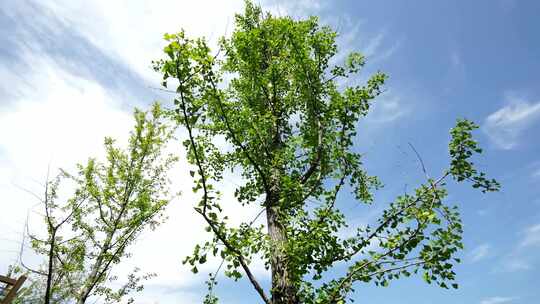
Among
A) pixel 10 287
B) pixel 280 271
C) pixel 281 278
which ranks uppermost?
pixel 10 287

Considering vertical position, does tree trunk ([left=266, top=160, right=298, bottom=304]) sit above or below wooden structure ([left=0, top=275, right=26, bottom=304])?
below

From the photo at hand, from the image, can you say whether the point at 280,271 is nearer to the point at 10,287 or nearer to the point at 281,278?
the point at 281,278

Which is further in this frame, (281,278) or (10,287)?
(10,287)

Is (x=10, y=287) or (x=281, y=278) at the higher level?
(x=10, y=287)

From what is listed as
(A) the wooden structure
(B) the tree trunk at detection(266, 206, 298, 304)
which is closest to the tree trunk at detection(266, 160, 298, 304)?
(B) the tree trunk at detection(266, 206, 298, 304)

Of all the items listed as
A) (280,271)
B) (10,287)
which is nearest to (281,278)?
(280,271)

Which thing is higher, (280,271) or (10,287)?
(10,287)

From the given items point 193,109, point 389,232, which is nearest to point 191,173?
point 193,109

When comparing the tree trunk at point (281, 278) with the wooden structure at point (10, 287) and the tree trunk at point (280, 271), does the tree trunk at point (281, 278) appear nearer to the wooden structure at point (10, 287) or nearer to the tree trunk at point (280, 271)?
the tree trunk at point (280, 271)

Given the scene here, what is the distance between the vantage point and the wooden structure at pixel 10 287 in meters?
9.30

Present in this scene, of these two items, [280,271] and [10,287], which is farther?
[10,287]

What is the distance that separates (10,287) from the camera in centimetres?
994

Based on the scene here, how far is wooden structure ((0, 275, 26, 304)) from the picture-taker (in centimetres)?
930

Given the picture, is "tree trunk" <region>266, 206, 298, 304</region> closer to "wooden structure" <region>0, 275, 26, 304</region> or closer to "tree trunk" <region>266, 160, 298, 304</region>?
"tree trunk" <region>266, 160, 298, 304</region>
